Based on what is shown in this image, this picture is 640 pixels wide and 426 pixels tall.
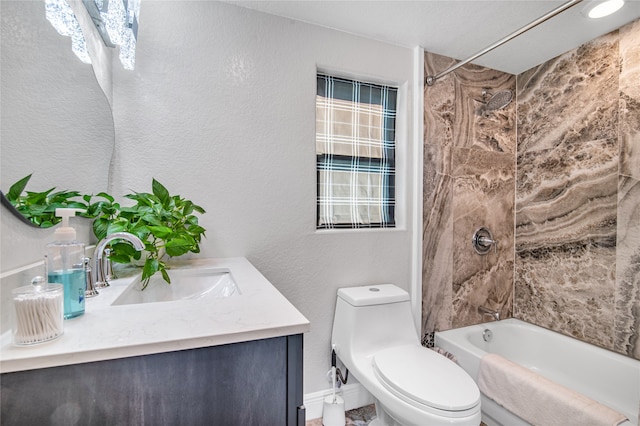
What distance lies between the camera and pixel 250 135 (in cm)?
164

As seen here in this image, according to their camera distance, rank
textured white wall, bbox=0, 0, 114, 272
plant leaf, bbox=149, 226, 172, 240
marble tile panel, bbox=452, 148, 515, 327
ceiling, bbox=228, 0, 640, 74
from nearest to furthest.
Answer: textured white wall, bbox=0, 0, 114, 272, plant leaf, bbox=149, 226, 172, 240, ceiling, bbox=228, 0, 640, 74, marble tile panel, bbox=452, 148, 515, 327

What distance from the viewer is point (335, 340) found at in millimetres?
1764

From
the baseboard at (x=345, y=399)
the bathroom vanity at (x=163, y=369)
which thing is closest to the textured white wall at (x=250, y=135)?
the baseboard at (x=345, y=399)

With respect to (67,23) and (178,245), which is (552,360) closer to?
(178,245)

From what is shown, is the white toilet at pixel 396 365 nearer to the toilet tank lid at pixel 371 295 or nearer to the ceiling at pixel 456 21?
the toilet tank lid at pixel 371 295

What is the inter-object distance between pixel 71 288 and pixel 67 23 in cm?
83

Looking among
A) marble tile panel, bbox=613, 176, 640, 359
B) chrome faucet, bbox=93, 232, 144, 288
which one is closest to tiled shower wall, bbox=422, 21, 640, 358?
marble tile panel, bbox=613, 176, 640, 359

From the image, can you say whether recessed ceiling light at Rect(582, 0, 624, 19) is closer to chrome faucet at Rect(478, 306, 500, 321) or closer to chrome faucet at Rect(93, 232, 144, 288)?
chrome faucet at Rect(478, 306, 500, 321)

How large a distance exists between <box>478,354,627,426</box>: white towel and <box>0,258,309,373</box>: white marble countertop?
1.32m

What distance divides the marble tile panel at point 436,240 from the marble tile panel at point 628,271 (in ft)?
2.98

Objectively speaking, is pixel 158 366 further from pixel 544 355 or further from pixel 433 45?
pixel 544 355

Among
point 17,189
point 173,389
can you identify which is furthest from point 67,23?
point 173,389

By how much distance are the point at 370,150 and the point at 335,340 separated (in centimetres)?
122

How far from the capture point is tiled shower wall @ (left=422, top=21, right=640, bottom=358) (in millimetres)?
1766
